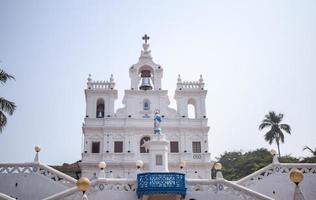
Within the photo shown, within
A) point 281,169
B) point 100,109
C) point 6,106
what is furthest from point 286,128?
point 6,106

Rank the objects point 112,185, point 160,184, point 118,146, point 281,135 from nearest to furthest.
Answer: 1. point 160,184
2. point 112,185
3. point 118,146
4. point 281,135

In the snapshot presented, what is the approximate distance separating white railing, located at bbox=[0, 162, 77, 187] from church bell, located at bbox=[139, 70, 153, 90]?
20259 mm

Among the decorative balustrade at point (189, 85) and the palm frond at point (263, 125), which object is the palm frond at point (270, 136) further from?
the decorative balustrade at point (189, 85)

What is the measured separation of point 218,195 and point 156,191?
3114 mm

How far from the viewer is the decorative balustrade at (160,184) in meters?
17.8

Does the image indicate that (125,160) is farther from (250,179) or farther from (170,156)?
(250,179)

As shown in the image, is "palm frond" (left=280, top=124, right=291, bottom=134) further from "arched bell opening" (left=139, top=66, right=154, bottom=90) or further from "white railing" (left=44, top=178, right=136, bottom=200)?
"white railing" (left=44, top=178, right=136, bottom=200)

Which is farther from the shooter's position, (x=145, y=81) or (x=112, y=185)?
(x=145, y=81)

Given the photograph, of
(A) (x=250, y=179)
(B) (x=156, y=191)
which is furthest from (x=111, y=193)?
(A) (x=250, y=179)

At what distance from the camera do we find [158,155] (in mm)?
20062

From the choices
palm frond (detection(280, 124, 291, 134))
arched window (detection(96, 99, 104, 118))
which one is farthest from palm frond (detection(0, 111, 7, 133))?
palm frond (detection(280, 124, 291, 134))

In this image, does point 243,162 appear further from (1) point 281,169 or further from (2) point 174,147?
(1) point 281,169

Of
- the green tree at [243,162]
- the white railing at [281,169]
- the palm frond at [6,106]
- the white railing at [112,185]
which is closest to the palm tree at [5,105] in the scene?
the palm frond at [6,106]

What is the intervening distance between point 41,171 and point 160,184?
7.11 m
